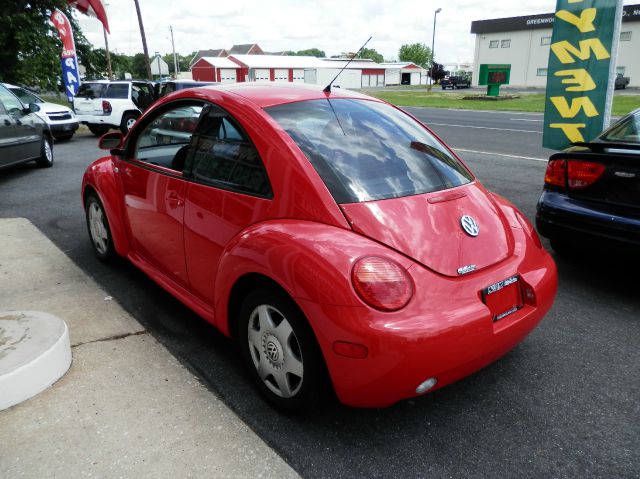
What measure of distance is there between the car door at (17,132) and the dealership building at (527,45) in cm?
5763

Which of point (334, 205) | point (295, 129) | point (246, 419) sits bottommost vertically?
point (246, 419)

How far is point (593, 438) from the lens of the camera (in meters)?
2.33

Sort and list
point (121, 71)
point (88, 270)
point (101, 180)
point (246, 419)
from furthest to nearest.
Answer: point (121, 71)
point (88, 270)
point (101, 180)
point (246, 419)

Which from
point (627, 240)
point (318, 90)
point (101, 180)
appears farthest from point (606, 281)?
point (101, 180)

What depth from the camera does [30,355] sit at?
265 centimetres

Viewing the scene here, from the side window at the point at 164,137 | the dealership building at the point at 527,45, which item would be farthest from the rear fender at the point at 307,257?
the dealership building at the point at 527,45

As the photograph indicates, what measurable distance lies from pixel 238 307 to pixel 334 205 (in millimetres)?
807

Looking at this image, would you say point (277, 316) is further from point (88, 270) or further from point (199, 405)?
point (88, 270)

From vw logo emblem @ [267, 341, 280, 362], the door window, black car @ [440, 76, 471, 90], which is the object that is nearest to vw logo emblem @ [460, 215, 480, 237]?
vw logo emblem @ [267, 341, 280, 362]

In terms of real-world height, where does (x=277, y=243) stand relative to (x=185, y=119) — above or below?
below

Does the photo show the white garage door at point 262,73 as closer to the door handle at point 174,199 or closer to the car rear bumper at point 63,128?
the car rear bumper at point 63,128

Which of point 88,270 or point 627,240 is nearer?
point 627,240

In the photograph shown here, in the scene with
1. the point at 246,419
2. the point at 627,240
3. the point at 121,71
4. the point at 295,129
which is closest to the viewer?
the point at 246,419

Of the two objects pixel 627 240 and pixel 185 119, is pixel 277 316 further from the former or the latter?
pixel 627 240
